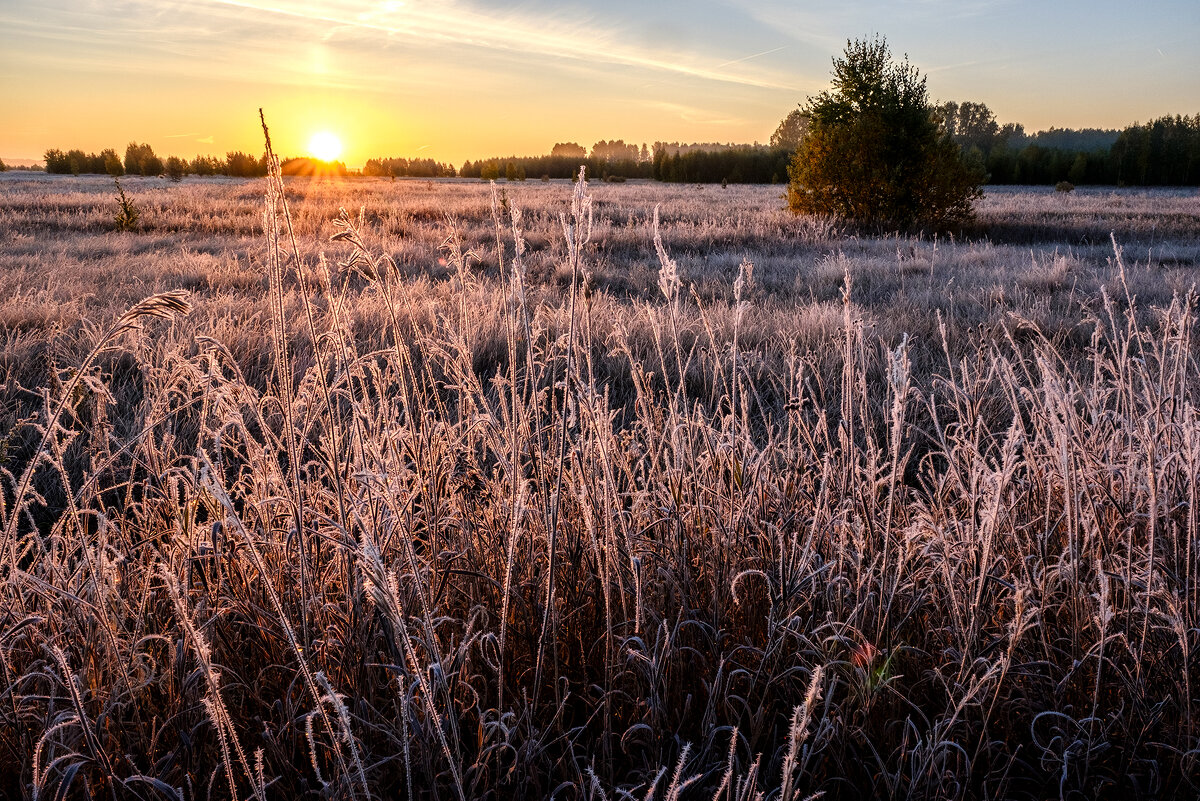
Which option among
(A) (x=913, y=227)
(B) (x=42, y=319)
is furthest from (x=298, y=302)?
(A) (x=913, y=227)

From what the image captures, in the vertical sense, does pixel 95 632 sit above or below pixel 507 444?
below

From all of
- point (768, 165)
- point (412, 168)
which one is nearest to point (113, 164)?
point (412, 168)

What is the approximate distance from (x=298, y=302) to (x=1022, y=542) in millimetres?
5260

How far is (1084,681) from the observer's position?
1.62 metres

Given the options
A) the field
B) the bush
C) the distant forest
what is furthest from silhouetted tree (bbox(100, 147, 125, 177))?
the field

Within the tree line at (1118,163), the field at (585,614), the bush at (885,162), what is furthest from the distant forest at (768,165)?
the field at (585,614)

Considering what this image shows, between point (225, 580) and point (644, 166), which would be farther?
point (644, 166)

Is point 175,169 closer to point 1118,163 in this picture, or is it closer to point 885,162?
point 885,162

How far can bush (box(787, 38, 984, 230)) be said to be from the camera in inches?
521

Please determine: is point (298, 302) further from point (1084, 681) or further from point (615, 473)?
point (1084, 681)

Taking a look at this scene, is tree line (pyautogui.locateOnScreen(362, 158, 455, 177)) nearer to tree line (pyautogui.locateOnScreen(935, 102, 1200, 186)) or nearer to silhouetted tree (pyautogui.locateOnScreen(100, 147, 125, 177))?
silhouetted tree (pyautogui.locateOnScreen(100, 147, 125, 177))

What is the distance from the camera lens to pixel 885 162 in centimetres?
1339

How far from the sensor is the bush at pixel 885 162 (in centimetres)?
1323

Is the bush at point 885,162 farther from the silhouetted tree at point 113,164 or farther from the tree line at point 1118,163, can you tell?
the silhouetted tree at point 113,164
